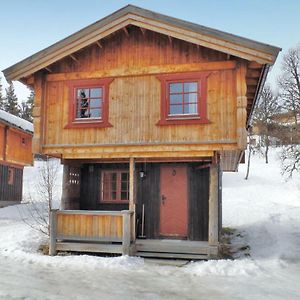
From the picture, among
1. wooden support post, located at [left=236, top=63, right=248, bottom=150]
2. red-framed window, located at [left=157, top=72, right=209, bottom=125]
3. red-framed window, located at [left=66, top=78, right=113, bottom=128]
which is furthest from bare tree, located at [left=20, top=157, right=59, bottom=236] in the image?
wooden support post, located at [left=236, top=63, right=248, bottom=150]

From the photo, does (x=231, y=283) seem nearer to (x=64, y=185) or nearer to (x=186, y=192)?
(x=186, y=192)

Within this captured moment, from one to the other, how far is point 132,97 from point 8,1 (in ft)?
14.7

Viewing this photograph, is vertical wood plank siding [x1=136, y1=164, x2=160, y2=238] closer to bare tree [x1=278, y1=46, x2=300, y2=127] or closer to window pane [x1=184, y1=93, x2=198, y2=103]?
window pane [x1=184, y1=93, x2=198, y2=103]

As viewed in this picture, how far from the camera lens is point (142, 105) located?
12.6 m

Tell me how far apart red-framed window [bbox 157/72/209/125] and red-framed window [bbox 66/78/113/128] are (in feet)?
6.09

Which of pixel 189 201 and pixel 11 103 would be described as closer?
A: pixel 189 201

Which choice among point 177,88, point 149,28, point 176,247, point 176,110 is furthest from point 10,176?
point 149,28

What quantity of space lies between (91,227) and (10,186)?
15.6 metres

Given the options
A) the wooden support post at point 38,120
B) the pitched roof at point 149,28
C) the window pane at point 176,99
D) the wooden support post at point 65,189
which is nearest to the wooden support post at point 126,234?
the wooden support post at point 65,189

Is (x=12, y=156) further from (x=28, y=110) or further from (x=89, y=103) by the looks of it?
(x=28, y=110)

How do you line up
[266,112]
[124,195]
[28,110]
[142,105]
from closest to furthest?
[142,105] < [124,195] < [266,112] < [28,110]

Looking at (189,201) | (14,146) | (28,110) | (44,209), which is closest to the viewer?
(189,201)

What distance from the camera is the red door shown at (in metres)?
14.1

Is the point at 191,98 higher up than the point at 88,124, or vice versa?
the point at 191,98
